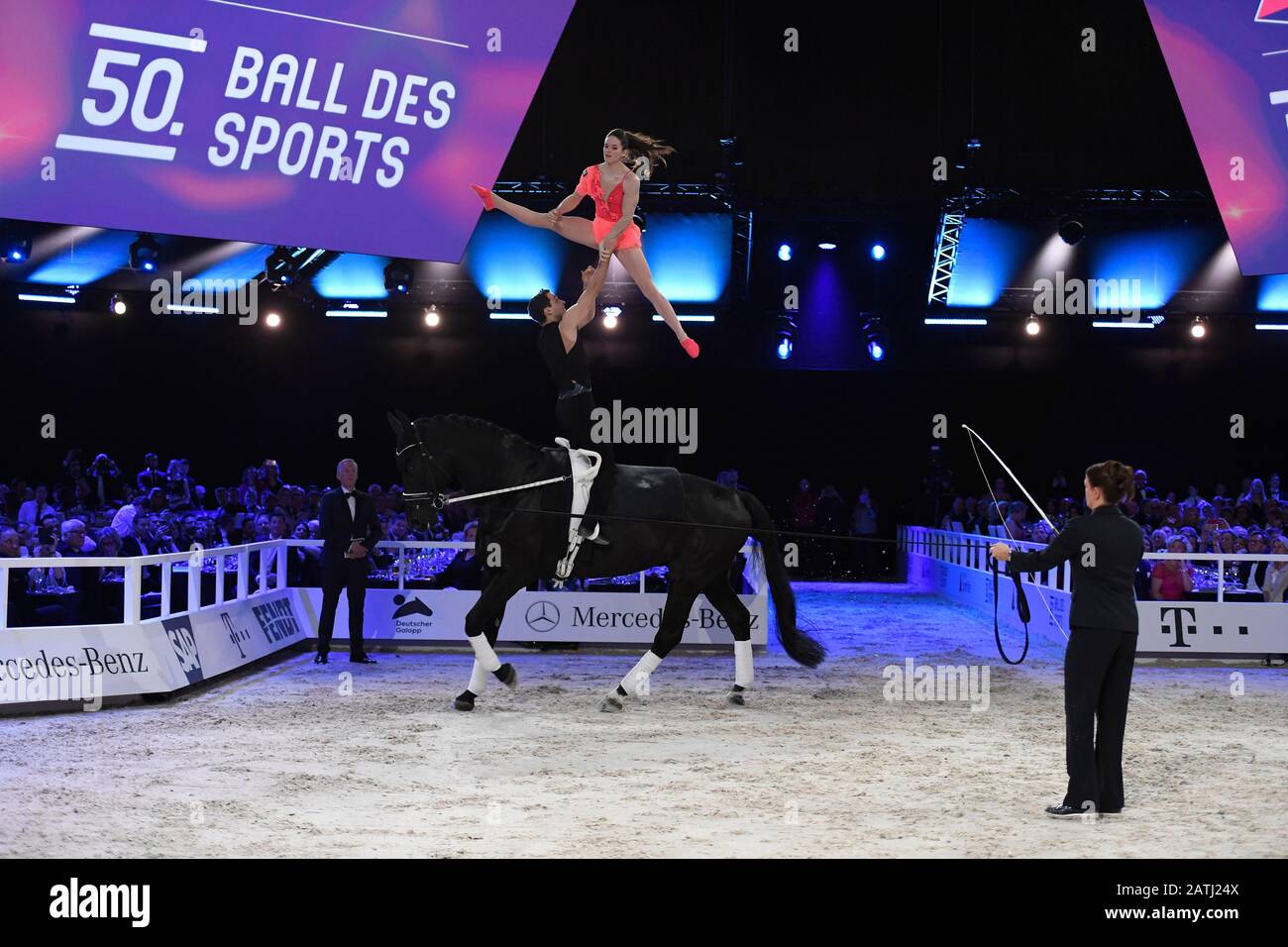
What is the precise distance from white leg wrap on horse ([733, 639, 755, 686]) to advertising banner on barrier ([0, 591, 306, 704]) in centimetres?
419

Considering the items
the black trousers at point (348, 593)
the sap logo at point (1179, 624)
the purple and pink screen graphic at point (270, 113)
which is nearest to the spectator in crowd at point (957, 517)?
the sap logo at point (1179, 624)

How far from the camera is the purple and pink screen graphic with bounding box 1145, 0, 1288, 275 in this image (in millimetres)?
10961

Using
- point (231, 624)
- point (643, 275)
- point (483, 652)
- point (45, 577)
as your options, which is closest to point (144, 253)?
point (45, 577)

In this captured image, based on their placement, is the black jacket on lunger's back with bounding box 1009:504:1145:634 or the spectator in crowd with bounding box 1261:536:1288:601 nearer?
the black jacket on lunger's back with bounding box 1009:504:1145:634

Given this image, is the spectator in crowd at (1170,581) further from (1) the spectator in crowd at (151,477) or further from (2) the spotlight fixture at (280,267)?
(1) the spectator in crowd at (151,477)

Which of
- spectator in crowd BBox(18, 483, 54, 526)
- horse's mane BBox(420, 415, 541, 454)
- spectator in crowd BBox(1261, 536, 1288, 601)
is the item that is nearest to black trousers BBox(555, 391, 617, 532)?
horse's mane BBox(420, 415, 541, 454)

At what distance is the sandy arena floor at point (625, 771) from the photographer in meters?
5.36

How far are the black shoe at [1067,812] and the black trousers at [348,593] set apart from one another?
23.3ft

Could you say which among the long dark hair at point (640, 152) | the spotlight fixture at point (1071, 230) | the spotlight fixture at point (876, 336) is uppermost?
the spotlight fixture at point (1071, 230)

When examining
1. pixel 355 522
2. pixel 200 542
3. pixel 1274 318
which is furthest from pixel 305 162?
pixel 1274 318

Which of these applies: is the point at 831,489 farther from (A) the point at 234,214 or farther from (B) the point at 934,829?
(B) the point at 934,829

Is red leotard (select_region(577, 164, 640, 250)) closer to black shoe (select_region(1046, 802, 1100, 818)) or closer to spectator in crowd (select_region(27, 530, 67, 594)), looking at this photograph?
black shoe (select_region(1046, 802, 1100, 818))

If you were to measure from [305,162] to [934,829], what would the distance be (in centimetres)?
719

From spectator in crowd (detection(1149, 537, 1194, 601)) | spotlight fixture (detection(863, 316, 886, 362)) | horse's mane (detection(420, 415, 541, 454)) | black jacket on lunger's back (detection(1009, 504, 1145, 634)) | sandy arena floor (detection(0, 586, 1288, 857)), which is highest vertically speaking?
spotlight fixture (detection(863, 316, 886, 362))
